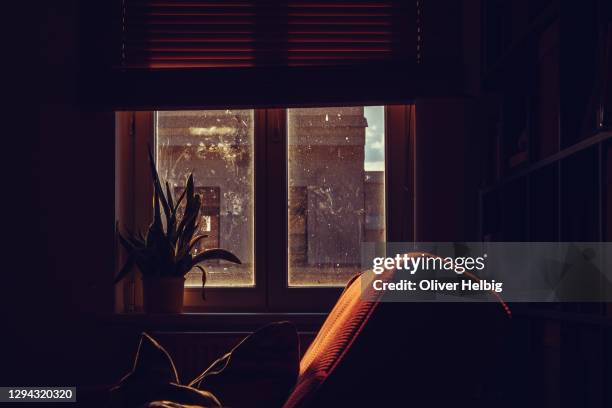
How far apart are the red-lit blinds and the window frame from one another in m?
0.27

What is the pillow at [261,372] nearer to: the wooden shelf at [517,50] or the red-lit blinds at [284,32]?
the wooden shelf at [517,50]

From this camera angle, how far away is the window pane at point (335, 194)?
116 inches

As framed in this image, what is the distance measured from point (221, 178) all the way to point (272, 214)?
29 cm

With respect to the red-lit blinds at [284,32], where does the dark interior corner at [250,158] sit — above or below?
below

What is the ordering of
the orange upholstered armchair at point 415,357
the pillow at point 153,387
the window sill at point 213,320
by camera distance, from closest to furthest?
1. the orange upholstered armchair at point 415,357
2. the pillow at point 153,387
3. the window sill at point 213,320

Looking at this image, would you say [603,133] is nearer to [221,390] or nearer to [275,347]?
[275,347]

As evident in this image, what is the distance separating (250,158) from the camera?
2971mm

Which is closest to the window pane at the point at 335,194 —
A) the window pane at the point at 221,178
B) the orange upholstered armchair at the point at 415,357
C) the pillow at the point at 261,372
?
the window pane at the point at 221,178

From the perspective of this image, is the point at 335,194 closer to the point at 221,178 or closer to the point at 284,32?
the point at 221,178

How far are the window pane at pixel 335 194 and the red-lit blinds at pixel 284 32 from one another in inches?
11.3

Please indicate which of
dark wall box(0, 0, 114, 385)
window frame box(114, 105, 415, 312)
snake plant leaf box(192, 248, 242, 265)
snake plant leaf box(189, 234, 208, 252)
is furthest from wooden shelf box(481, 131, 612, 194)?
dark wall box(0, 0, 114, 385)

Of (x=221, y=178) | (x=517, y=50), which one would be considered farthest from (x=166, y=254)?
(x=517, y=50)

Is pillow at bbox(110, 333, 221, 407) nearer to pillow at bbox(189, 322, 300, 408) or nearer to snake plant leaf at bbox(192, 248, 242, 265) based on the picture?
pillow at bbox(189, 322, 300, 408)

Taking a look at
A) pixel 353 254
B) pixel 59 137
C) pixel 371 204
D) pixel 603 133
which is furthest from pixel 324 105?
pixel 603 133
